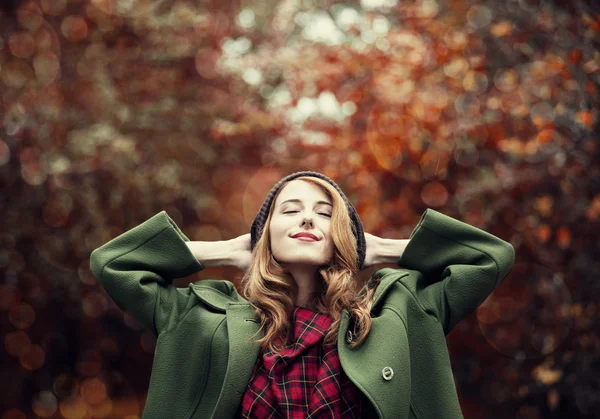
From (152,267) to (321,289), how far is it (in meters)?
0.72

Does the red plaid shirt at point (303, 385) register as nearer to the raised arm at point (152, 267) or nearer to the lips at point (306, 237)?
the lips at point (306, 237)

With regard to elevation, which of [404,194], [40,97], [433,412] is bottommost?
[404,194]

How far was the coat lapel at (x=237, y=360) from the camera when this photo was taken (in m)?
2.41

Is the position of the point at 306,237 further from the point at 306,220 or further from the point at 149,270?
the point at 149,270

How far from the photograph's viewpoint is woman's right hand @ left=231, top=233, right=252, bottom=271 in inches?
114

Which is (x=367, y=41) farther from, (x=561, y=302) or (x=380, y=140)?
(x=561, y=302)

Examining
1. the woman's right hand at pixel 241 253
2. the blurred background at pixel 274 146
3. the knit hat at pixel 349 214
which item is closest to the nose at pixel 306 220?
the knit hat at pixel 349 214

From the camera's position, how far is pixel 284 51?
6.77 metres

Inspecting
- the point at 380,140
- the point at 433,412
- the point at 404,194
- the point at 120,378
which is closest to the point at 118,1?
the point at 380,140

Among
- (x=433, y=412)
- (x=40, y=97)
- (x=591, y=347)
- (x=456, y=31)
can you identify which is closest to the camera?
(x=433, y=412)

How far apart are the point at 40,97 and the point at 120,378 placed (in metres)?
3.16

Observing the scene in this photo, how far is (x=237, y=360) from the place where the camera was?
8.07 feet

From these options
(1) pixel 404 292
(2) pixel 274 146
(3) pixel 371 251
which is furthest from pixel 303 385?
(2) pixel 274 146

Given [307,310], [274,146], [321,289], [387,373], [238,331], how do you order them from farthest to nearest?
[274,146] → [321,289] → [307,310] → [238,331] → [387,373]
